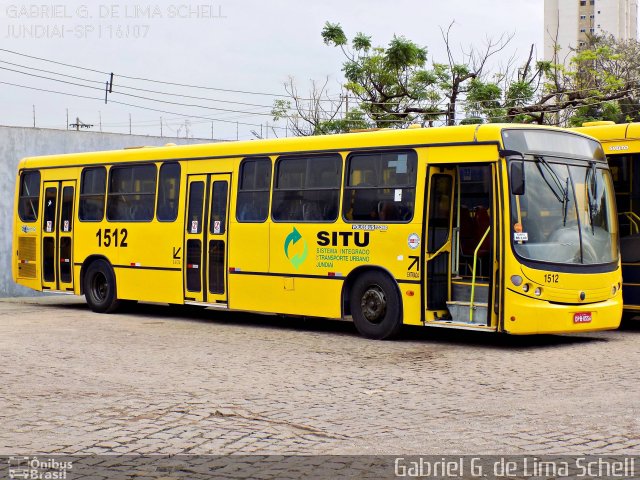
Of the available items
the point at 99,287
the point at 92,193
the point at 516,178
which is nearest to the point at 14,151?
the point at 92,193

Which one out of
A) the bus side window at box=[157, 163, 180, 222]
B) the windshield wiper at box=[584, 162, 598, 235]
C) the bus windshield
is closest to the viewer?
the bus windshield

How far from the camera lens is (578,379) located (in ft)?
37.1

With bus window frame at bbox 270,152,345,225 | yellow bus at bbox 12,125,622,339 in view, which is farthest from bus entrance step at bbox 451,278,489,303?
bus window frame at bbox 270,152,345,225

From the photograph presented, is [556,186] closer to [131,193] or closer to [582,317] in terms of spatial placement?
[582,317]

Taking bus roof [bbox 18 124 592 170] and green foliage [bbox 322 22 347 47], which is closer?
bus roof [bbox 18 124 592 170]

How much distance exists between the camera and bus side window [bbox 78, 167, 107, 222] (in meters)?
21.4

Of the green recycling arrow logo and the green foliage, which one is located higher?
the green foliage

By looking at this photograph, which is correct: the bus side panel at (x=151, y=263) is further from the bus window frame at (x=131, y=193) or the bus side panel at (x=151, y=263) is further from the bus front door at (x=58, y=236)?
the bus front door at (x=58, y=236)

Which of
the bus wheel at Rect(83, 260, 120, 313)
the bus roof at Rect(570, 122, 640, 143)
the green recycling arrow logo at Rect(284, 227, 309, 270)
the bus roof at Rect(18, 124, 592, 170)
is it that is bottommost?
the bus wheel at Rect(83, 260, 120, 313)

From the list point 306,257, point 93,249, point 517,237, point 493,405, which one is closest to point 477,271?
point 517,237

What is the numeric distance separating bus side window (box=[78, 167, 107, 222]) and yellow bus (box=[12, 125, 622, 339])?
130 mm

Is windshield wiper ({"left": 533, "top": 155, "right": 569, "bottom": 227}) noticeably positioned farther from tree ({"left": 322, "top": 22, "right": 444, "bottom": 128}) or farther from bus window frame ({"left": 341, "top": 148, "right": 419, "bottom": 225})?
tree ({"left": 322, "top": 22, "right": 444, "bottom": 128})

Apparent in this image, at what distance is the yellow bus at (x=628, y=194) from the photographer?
1664cm

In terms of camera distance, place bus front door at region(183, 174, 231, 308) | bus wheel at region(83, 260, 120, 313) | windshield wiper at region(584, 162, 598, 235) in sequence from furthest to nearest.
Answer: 1. bus wheel at region(83, 260, 120, 313)
2. bus front door at region(183, 174, 231, 308)
3. windshield wiper at region(584, 162, 598, 235)
